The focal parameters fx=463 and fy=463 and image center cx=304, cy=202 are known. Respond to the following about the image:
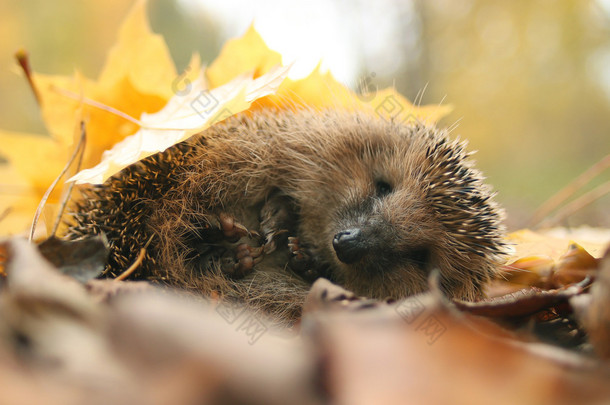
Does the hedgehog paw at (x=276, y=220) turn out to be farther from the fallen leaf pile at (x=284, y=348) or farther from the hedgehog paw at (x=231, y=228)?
the fallen leaf pile at (x=284, y=348)

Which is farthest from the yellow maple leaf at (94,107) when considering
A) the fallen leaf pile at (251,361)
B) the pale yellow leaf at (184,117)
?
the fallen leaf pile at (251,361)

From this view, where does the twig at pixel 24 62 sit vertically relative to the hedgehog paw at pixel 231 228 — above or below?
above

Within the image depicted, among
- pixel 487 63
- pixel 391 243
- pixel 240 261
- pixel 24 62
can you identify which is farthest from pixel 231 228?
pixel 487 63

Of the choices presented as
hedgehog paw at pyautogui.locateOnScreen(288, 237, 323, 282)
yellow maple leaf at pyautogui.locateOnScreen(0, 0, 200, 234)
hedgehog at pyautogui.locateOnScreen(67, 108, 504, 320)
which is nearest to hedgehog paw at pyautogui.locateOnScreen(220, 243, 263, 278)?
hedgehog at pyautogui.locateOnScreen(67, 108, 504, 320)

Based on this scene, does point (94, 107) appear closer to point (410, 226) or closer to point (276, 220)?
point (276, 220)

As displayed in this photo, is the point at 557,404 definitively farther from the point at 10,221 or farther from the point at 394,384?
the point at 10,221
